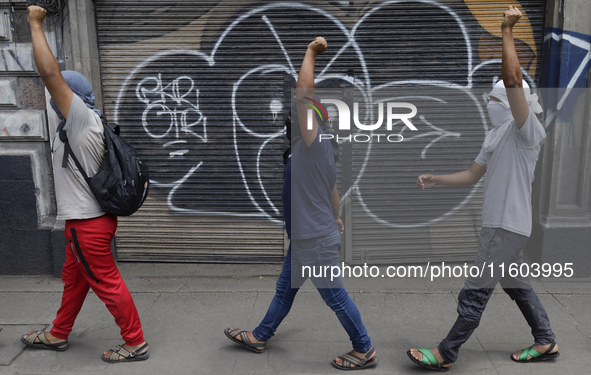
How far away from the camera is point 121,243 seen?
549 centimetres

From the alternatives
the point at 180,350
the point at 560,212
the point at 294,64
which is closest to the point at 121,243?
the point at 180,350

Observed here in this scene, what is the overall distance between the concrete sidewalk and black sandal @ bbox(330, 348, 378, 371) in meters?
0.06

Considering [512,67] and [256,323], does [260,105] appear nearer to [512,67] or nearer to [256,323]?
[256,323]

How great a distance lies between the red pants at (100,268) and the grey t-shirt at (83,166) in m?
0.08

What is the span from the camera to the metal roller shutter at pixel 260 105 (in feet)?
16.5

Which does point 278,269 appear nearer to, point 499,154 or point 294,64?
point 294,64

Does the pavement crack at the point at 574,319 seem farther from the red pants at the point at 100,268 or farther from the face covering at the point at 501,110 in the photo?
the red pants at the point at 100,268

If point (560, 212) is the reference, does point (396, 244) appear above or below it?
below

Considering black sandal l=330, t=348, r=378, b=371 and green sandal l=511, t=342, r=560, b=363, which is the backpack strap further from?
green sandal l=511, t=342, r=560, b=363

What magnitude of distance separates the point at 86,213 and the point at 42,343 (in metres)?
1.13

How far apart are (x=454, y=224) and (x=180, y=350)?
10.1ft

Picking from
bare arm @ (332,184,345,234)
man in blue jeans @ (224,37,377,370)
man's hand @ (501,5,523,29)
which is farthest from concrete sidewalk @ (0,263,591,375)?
man's hand @ (501,5,523,29)

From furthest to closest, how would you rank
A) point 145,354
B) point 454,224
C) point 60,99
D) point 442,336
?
point 454,224, point 442,336, point 145,354, point 60,99

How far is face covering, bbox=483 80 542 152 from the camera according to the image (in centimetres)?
321
